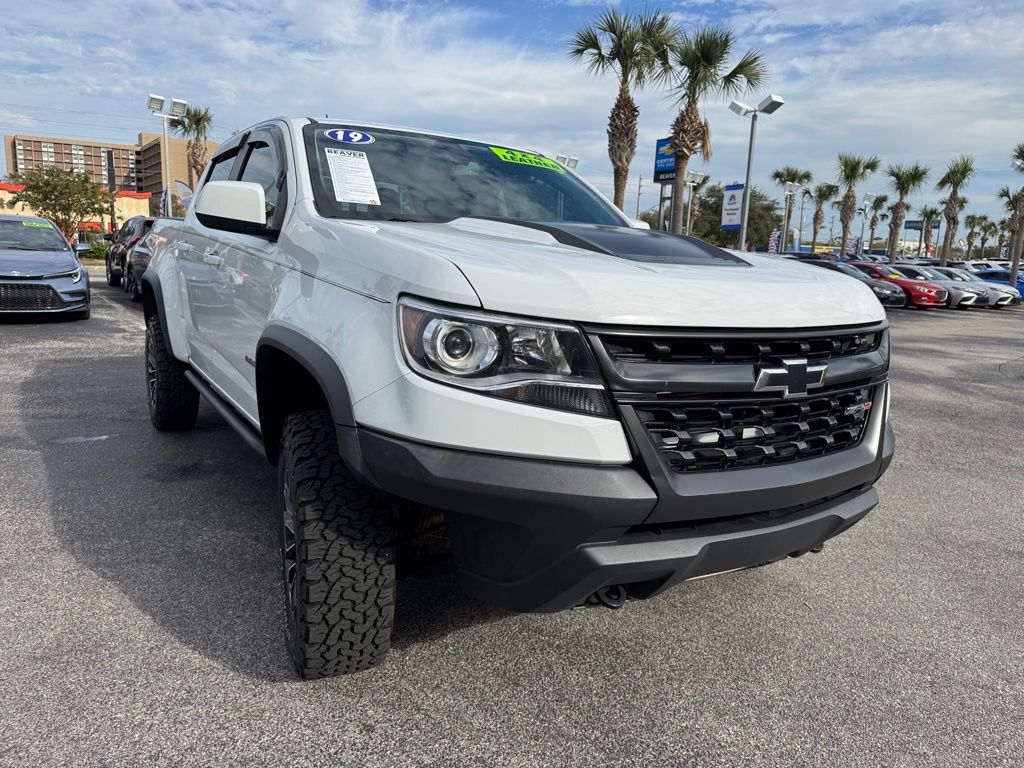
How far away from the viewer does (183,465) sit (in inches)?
173

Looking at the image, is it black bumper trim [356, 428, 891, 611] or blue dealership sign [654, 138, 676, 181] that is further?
blue dealership sign [654, 138, 676, 181]

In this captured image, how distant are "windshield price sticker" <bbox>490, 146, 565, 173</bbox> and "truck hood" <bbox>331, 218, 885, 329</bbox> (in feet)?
3.53

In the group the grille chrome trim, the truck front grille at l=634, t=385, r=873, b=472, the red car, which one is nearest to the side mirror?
the grille chrome trim

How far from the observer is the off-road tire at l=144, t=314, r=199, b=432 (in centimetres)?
475

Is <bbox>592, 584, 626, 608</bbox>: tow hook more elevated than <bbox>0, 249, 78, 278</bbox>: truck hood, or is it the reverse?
<bbox>0, 249, 78, 278</bbox>: truck hood

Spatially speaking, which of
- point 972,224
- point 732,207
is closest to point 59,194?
point 732,207

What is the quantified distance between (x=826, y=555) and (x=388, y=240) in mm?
2588

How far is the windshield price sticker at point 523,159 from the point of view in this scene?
3.65 metres

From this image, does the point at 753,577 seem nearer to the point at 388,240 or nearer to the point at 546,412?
the point at 546,412

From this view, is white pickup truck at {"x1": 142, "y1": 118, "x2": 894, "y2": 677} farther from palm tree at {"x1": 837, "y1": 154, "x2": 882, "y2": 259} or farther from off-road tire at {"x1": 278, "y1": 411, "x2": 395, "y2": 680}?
palm tree at {"x1": 837, "y1": 154, "x2": 882, "y2": 259}

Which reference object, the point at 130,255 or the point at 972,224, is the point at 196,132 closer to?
the point at 130,255

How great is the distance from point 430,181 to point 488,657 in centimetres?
187

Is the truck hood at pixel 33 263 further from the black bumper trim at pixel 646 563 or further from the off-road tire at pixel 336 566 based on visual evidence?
the black bumper trim at pixel 646 563

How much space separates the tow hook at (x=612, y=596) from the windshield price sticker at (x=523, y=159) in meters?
2.27
